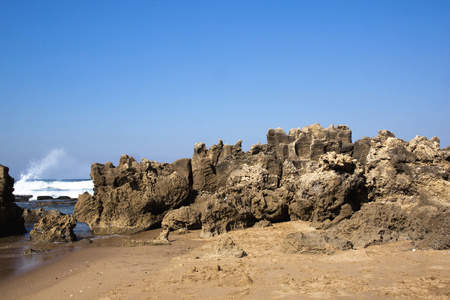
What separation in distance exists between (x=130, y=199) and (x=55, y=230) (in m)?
1.97

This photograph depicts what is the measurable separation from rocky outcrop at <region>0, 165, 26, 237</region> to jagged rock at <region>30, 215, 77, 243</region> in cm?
167

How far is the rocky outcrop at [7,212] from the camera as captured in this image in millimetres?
10180

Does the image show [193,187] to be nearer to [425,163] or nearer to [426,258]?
[425,163]

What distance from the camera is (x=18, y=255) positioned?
760 cm

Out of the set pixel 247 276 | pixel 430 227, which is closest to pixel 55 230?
pixel 247 276

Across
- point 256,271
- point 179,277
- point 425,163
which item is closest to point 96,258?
point 179,277

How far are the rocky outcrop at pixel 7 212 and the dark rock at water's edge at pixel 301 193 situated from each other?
5.52 feet

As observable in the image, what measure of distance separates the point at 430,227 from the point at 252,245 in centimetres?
290

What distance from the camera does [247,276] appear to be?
4.74 meters

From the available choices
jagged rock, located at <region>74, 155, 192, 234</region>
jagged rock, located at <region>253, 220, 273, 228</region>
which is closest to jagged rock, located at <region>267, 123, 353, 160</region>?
jagged rock, located at <region>253, 220, 273, 228</region>

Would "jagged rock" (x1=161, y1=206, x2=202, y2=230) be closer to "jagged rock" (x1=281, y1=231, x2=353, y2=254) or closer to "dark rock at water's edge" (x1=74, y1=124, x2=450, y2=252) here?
"dark rock at water's edge" (x1=74, y1=124, x2=450, y2=252)

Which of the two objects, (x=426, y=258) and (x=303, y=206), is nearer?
(x=426, y=258)

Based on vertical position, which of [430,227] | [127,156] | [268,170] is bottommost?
[430,227]

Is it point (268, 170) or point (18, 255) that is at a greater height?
point (268, 170)
